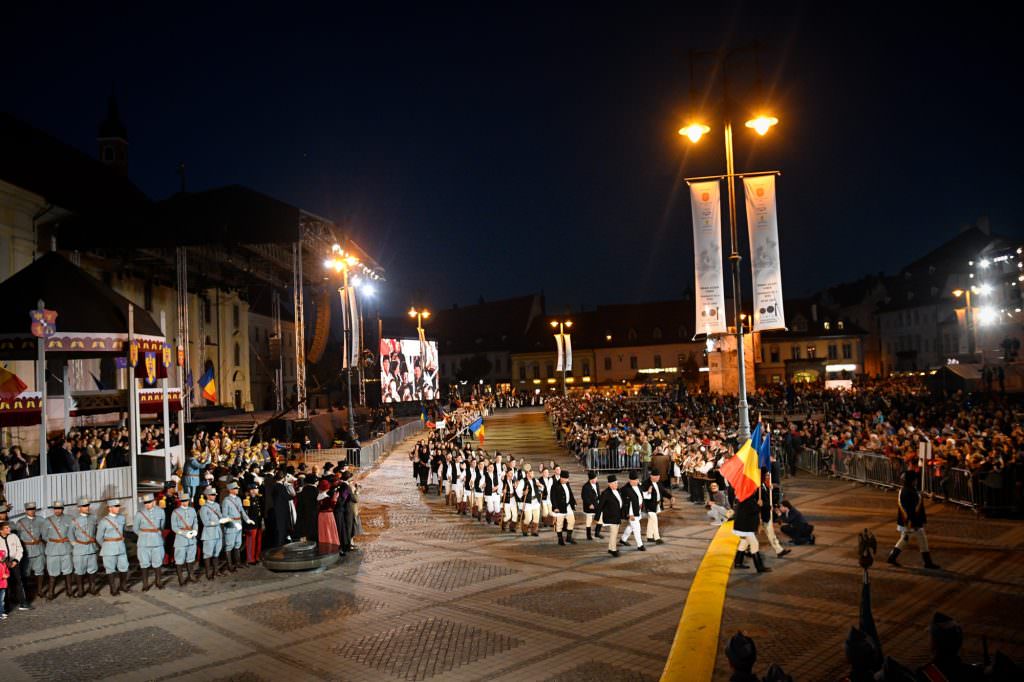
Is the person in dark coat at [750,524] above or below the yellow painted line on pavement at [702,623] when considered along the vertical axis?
above

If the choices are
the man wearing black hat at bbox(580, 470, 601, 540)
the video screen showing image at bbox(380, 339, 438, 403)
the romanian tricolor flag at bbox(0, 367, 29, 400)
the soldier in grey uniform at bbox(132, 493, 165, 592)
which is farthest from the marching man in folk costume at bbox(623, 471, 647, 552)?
the video screen showing image at bbox(380, 339, 438, 403)

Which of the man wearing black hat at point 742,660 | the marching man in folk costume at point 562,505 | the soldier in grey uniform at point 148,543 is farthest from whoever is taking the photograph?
the marching man in folk costume at point 562,505

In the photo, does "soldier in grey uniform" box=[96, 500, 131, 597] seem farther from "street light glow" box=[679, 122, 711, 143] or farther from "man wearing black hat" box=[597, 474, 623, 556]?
"street light glow" box=[679, 122, 711, 143]

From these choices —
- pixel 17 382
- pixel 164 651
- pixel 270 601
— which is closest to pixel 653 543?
pixel 270 601

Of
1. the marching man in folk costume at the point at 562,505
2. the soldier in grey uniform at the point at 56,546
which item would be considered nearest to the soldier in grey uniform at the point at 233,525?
the soldier in grey uniform at the point at 56,546

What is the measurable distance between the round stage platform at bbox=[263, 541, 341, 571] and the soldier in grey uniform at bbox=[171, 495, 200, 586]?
135cm

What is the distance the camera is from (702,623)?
9500 mm

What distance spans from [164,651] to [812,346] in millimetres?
76224

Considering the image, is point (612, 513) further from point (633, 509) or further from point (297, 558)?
point (297, 558)

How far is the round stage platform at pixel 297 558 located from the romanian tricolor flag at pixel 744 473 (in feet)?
24.2

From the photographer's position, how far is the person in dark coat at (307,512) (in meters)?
14.7

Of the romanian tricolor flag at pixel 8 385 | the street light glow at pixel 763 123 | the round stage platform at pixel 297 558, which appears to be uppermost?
the street light glow at pixel 763 123

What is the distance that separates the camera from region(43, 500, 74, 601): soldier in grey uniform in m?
12.0

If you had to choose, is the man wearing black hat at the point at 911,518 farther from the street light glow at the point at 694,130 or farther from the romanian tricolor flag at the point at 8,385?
the romanian tricolor flag at the point at 8,385
